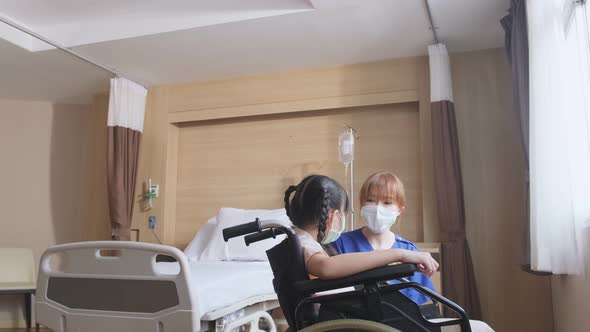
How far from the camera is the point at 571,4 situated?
219 cm

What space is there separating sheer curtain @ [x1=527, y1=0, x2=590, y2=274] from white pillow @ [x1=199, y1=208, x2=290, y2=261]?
1.56 metres

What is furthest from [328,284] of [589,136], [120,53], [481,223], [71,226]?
[71,226]

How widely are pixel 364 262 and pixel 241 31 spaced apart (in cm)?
245

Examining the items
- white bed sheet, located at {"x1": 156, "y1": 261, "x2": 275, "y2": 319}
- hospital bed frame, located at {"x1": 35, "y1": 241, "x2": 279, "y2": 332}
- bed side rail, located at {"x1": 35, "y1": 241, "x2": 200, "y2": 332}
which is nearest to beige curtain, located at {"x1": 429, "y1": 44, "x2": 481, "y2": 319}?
white bed sheet, located at {"x1": 156, "y1": 261, "x2": 275, "y2": 319}

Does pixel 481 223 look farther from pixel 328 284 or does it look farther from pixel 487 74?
pixel 328 284

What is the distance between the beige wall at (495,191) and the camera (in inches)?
126

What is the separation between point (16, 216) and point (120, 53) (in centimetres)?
207

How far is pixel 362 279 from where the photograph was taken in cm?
117

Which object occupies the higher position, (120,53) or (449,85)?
(120,53)

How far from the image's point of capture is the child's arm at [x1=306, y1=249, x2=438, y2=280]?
1212 millimetres

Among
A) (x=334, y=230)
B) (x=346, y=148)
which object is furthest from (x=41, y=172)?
(x=334, y=230)

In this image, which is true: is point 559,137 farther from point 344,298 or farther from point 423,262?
point 344,298

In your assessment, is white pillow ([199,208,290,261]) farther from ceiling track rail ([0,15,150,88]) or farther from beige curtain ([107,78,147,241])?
ceiling track rail ([0,15,150,88])

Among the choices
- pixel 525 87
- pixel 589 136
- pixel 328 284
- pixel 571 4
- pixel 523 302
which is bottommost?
pixel 523 302
